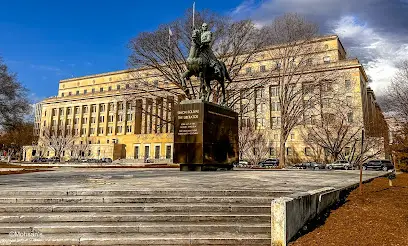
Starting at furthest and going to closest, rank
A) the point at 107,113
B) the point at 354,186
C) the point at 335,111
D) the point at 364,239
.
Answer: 1. the point at 107,113
2. the point at 335,111
3. the point at 354,186
4. the point at 364,239

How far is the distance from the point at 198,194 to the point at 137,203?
4.60 feet

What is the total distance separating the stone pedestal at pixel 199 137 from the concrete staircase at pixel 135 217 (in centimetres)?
717

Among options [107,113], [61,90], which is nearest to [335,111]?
[107,113]

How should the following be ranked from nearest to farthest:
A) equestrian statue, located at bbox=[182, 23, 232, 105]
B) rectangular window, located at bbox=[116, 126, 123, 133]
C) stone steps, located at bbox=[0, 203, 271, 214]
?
1. stone steps, located at bbox=[0, 203, 271, 214]
2. equestrian statue, located at bbox=[182, 23, 232, 105]
3. rectangular window, located at bbox=[116, 126, 123, 133]

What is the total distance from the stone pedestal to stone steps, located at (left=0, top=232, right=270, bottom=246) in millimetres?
8786

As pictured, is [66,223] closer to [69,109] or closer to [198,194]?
[198,194]

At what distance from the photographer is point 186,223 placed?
6180 millimetres

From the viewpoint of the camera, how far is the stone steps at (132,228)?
587 centimetres

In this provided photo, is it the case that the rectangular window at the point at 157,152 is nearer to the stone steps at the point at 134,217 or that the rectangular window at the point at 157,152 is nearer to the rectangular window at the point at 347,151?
the rectangular window at the point at 347,151

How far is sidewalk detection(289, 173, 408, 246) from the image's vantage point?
5621 millimetres

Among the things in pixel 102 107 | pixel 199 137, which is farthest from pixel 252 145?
pixel 102 107

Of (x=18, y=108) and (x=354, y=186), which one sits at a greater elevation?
(x=18, y=108)

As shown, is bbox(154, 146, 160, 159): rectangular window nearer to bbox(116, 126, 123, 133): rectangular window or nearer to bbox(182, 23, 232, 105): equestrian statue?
bbox(116, 126, 123, 133): rectangular window

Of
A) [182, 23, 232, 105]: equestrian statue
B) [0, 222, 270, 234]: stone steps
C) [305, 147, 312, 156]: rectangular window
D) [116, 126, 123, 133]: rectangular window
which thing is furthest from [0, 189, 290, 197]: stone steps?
[116, 126, 123, 133]: rectangular window
